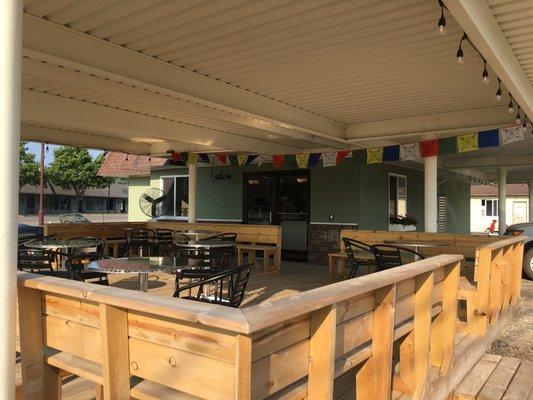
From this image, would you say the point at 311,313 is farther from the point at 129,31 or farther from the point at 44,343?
the point at 129,31

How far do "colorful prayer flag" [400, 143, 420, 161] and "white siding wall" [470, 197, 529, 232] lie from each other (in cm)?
2510

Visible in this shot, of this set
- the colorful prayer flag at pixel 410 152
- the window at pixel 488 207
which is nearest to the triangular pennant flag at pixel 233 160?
the colorful prayer flag at pixel 410 152

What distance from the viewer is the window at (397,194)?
1183 cm

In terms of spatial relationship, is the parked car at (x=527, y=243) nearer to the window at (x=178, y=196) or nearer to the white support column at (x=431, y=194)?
the white support column at (x=431, y=194)

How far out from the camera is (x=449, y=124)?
7535mm

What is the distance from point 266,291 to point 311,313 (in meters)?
5.27

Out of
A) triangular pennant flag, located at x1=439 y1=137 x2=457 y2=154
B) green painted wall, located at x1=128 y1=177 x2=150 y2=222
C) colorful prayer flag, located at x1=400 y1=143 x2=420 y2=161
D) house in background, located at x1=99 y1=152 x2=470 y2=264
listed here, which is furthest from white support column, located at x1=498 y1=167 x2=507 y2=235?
green painted wall, located at x1=128 y1=177 x2=150 y2=222

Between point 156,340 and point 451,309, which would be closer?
point 156,340

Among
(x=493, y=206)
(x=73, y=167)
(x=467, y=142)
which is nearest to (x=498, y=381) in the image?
(x=467, y=142)

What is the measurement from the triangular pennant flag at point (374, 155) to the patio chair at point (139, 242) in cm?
460

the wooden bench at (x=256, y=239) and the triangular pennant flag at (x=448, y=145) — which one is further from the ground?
the triangular pennant flag at (x=448, y=145)

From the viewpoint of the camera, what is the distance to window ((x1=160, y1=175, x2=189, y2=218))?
A: 13.6m

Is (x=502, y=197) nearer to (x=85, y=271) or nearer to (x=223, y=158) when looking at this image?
(x=223, y=158)

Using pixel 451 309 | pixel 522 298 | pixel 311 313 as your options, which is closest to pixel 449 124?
pixel 522 298
